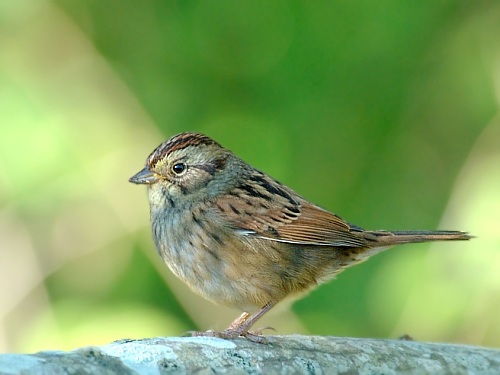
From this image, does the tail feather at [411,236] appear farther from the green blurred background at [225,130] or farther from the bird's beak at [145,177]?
the bird's beak at [145,177]

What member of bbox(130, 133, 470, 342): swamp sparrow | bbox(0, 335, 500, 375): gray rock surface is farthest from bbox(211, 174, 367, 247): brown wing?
bbox(0, 335, 500, 375): gray rock surface

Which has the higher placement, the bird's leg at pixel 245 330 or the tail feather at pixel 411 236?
the tail feather at pixel 411 236

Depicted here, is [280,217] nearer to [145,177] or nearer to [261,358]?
[145,177]

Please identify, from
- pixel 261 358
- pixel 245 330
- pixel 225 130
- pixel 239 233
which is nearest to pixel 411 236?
pixel 239 233

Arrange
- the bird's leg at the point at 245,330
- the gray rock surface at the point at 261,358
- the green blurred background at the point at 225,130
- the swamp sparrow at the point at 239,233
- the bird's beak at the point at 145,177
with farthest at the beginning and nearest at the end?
the green blurred background at the point at 225,130 < the bird's beak at the point at 145,177 < the swamp sparrow at the point at 239,233 < the bird's leg at the point at 245,330 < the gray rock surface at the point at 261,358

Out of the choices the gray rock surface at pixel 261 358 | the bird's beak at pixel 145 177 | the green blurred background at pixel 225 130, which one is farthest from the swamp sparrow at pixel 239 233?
the gray rock surface at pixel 261 358

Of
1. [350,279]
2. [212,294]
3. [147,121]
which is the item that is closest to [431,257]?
[350,279]

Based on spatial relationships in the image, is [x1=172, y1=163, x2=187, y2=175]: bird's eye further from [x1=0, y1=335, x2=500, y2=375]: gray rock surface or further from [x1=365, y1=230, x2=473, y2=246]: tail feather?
[x1=0, y1=335, x2=500, y2=375]: gray rock surface
